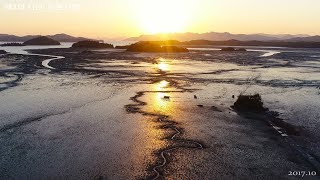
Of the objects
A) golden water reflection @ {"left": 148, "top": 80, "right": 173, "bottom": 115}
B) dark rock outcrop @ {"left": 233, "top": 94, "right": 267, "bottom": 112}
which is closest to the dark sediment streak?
golden water reflection @ {"left": 148, "top": 80, "right": 173, "bottom": 115}

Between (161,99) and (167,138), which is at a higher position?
(161,99)

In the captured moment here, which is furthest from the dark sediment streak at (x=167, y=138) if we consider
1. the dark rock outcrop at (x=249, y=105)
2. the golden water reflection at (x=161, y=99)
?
the dark rock outcrop at (x=249, y=105)

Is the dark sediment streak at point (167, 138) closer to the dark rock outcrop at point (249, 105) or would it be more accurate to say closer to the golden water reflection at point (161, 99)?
the golden water reflection at point (161, 99)

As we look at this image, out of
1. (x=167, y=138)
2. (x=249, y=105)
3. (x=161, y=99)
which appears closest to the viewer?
(x=167, y=138)

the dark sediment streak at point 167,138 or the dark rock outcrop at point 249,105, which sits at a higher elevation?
the dark rock outcrop at point 249,105

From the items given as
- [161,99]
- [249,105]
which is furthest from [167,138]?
[161,99]

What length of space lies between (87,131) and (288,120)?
11.3 metres

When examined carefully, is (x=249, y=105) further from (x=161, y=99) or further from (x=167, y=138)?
(x=167, y=138)

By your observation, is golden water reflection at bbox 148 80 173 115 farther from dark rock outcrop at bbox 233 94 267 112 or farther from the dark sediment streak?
dark rock outcrop at bbox 233 94 267 112

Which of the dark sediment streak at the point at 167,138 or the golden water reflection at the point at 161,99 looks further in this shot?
the golden water reflection at the point at 161,99

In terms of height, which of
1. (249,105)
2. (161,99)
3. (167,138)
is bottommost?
(167,138)

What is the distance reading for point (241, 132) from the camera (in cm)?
1920

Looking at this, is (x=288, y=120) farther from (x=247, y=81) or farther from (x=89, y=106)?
(x=247, y=81)

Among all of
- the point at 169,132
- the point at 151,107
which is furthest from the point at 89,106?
the point at 169,132
